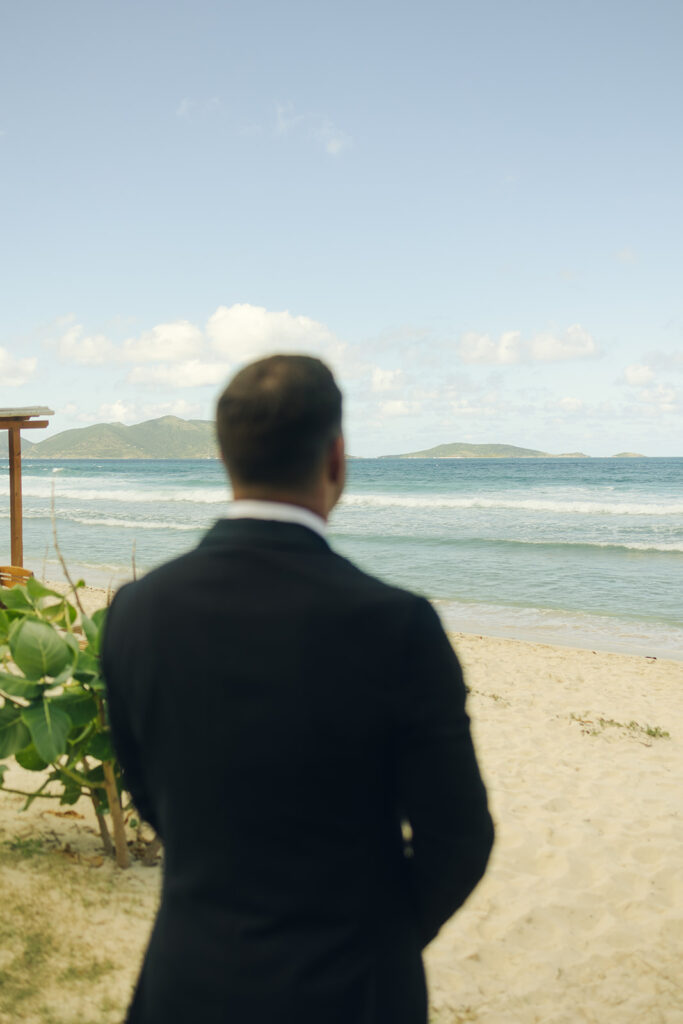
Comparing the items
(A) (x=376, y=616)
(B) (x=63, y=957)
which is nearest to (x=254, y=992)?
(A) (x=376, y=616)

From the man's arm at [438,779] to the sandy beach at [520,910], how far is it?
6.58ft

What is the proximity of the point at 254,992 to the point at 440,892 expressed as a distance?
0.93ft

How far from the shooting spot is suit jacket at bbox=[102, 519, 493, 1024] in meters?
0.96

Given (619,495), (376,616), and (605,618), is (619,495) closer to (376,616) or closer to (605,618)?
(605,618)

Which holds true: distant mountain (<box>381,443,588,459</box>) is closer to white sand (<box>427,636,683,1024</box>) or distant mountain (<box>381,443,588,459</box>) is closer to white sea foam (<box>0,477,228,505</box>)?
white sea foam (<box>0,477,228,505</box>)

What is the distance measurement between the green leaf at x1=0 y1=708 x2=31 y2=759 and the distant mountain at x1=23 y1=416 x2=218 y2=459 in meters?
128

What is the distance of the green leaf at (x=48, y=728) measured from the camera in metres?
2.48

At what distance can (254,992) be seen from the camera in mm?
974

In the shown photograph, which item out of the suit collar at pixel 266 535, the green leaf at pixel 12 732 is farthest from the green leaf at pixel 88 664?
the suit collar at pixel 266 535

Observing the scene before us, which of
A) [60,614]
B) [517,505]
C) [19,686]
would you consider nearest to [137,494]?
[517,505]

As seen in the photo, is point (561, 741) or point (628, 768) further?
point (561, 741)

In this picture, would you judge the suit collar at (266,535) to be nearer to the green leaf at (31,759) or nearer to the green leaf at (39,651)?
the green leaf at (39,651)

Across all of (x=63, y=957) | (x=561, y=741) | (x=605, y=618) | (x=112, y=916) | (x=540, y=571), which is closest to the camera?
(x=63, y=957)

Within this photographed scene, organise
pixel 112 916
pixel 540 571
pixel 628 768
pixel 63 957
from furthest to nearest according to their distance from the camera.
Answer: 1. pixel 540 571
2. pixel 628 768
3. pixel 112 916
4. pixel 63 957
